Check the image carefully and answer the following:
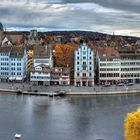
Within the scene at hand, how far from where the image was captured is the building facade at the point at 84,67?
5853 cm

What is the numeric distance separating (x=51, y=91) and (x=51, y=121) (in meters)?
Answer: 16.4

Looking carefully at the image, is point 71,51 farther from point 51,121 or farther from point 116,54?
point 51,121

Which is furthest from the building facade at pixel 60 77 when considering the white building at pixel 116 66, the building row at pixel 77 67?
the white building at pixel 116 66

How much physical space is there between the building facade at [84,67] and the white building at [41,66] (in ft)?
8.84

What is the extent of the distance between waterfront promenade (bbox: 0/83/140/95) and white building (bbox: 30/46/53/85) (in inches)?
72.8

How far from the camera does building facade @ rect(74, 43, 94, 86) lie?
192 feet

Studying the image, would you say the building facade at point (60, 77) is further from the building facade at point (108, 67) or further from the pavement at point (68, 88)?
the building facade at point (108, 67)

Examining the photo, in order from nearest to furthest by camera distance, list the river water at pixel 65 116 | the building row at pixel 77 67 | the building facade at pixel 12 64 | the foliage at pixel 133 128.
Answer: the foliage at pixel 133 128 < the river water at pixel 65 116 < the building row at pixel 77 67 < the building facade at pixel 12 64

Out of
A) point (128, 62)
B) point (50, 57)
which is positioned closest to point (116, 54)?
point (128, 62)

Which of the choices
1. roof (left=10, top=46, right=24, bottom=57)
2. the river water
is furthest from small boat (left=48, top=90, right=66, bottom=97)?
roof (left=10, top=46, right=24, bottom=57)

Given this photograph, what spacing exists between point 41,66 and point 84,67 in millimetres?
4209

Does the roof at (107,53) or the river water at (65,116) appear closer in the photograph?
the river water at (65,116)

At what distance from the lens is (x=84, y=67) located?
195 ft

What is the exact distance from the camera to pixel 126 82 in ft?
198
